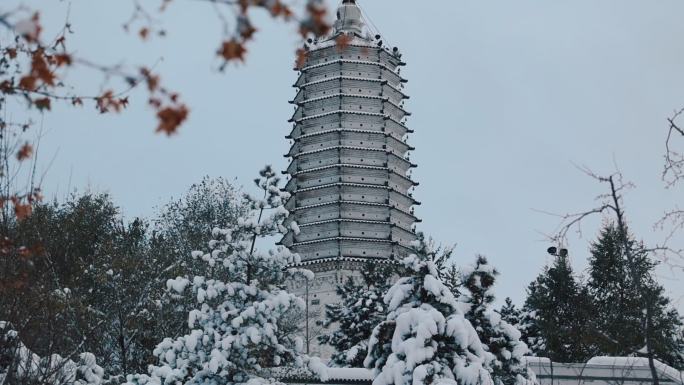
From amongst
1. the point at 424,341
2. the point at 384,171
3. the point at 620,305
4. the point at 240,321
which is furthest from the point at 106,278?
the point at 384,171

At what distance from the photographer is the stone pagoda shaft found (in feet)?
129

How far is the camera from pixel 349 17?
46844mm

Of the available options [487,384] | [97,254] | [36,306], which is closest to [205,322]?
[36,306]

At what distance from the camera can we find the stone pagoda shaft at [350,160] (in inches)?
1548

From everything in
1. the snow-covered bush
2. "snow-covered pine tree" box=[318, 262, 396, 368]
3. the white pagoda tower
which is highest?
the white pagoda tower

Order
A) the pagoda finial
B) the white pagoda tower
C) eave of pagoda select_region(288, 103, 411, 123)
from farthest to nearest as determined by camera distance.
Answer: the pagoda finial, eave of pagoda select_region(288, 103, 411, 123), the white pagoda tower

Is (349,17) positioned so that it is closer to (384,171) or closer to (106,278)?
Result: (384,171)

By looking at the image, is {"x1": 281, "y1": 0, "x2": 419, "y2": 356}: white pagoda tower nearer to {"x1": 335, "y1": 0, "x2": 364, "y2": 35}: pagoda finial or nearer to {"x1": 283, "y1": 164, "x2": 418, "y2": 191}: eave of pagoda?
{"x1": 283, "y1": 164, "x2": 418, "y2": 191}: eave of pagoda

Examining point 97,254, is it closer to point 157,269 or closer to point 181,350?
point 157,269

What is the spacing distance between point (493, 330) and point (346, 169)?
24.8 meters

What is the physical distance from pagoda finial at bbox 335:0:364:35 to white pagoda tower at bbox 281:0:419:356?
7.58 feet

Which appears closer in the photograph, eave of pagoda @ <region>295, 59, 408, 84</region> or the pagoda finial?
eave of pagoda @ <region>295, 59, 408, 84</region>

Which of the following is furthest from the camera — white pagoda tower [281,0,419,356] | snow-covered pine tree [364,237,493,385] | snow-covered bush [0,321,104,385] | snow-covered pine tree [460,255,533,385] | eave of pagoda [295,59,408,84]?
eave of pagoda [295,59,408,84]

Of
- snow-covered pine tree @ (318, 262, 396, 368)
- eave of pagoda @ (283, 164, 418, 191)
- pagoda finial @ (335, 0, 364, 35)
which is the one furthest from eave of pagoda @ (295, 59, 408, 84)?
snow-covered pine tree @ (318, 262, 396, 368)
